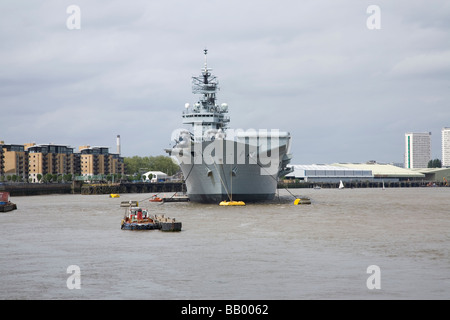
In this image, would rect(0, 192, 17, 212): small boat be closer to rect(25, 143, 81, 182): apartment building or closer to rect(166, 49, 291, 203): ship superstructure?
rect(166, 49, 291, 203): ship superstructure

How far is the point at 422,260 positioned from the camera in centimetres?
2923

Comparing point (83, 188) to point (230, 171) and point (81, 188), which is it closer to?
point (81, 188)

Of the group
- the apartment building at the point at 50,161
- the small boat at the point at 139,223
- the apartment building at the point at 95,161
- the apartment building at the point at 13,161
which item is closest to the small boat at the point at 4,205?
the small boat at the point at 139,223

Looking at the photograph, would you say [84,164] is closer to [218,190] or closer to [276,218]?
[218,190]

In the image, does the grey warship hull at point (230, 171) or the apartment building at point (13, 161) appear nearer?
the grey warship hull at point (230, 171)

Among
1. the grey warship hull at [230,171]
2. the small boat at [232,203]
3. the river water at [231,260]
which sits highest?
the grey warship hull at [230,171]

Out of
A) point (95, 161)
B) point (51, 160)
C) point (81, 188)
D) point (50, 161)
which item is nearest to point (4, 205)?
point (81, 188)

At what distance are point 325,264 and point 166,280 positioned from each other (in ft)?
A: 25.8

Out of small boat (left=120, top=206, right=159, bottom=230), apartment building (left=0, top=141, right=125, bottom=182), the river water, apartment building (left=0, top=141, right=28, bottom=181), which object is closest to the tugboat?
small boat (left=120, top=206, right=159, bottom=230)

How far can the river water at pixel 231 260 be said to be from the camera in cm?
2297

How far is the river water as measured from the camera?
22969 millimetres

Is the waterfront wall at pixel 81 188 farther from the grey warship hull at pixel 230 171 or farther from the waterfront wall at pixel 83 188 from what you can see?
the grey warship hull at pixel 230 171

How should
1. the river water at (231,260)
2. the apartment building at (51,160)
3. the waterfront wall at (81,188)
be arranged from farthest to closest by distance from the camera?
A: 1. the apartment building at (51,160)
2. the waterfront wall at (81,188)
3. the river water at (231,260)
